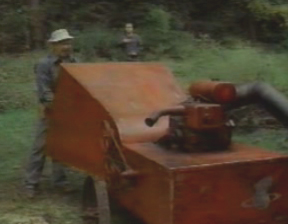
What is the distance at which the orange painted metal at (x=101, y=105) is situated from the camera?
17.3 ft

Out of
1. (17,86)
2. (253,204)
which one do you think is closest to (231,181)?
(253,204)

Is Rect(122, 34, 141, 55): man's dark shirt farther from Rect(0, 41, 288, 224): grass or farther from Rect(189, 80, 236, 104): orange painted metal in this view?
Rect(189, 80, 236, 104): orange painted metal

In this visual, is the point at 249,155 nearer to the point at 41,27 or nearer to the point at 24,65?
the point at 24,65

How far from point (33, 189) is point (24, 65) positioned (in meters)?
10.4

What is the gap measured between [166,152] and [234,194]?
1.92ft

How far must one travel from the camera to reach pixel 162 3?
20781 millimetres

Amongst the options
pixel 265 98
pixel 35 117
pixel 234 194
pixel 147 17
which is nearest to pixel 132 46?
pixel 147 17

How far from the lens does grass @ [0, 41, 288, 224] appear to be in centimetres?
612

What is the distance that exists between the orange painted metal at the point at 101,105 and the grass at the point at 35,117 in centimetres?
52

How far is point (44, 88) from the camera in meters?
6.40

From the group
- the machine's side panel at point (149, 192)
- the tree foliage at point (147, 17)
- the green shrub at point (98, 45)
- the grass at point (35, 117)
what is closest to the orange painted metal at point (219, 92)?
the machine's side panel at point (149, 192)

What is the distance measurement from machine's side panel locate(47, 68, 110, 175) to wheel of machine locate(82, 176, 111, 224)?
0.48 ft

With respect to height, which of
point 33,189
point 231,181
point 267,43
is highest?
point 231,181

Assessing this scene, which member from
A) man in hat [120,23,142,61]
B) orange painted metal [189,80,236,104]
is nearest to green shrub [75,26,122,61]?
man in hat [120,23,142,61]
